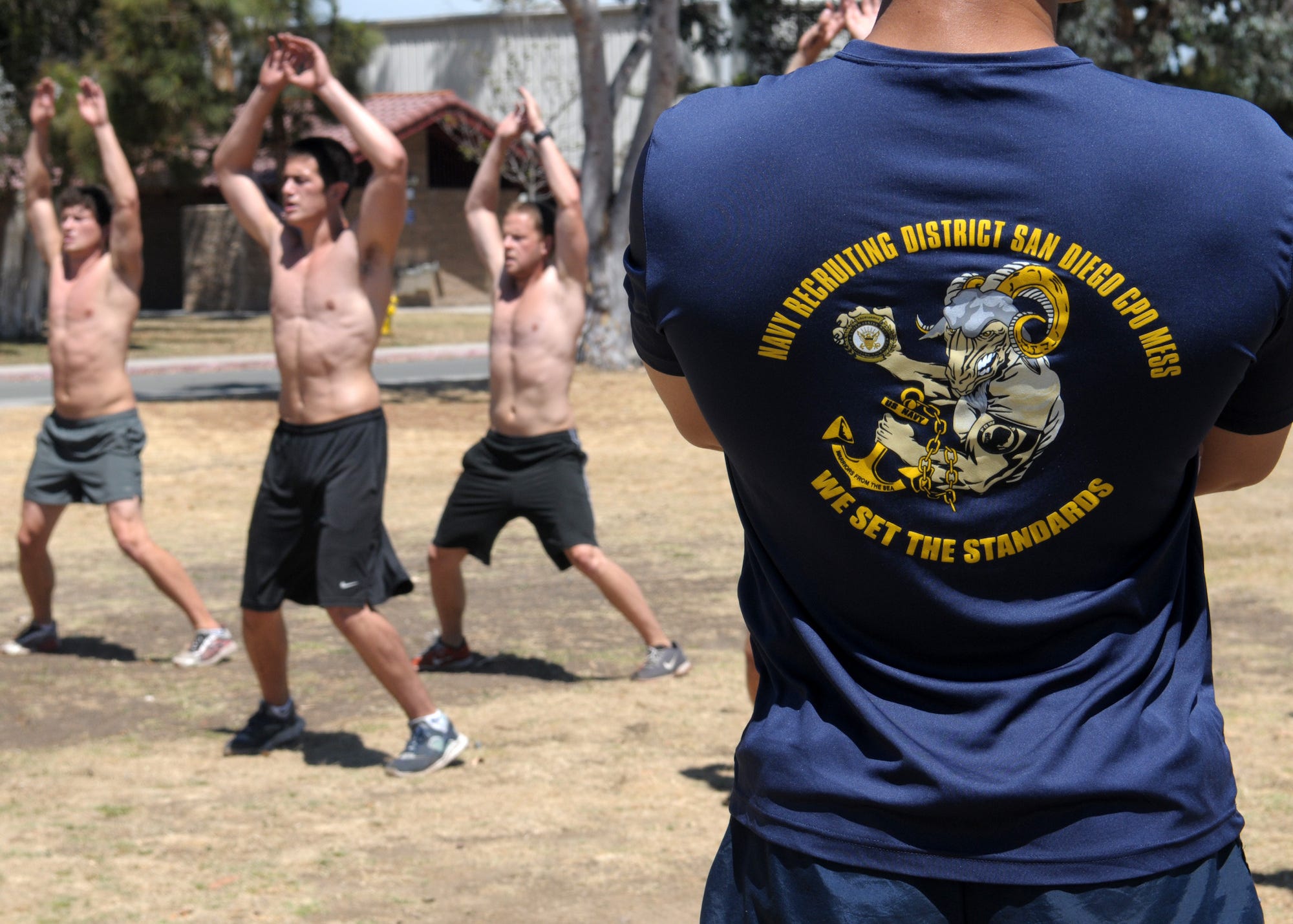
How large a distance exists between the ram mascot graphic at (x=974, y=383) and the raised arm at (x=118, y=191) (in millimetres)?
5645

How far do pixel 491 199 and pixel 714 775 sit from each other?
112 inches

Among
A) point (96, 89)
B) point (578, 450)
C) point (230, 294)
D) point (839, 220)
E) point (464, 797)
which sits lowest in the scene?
point (230, 294)

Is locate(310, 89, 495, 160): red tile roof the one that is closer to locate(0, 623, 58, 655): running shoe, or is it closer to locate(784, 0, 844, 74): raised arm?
locate(0, 623, 58, 655): running shoe

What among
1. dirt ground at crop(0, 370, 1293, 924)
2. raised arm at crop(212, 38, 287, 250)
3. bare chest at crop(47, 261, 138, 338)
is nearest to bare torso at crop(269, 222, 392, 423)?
raised arm at crop(212, 38, 287, 250)

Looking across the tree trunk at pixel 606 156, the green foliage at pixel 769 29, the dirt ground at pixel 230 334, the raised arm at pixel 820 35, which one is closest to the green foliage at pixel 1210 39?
the green foliage at pixel 769 29

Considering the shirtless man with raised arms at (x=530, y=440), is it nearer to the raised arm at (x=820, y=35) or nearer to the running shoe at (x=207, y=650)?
the running shoe at (x=207, y=650)

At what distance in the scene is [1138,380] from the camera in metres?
1.56

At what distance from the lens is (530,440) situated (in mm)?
7012

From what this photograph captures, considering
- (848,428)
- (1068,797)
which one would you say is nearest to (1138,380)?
(848,428)

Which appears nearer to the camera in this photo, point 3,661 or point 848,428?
point 848,428

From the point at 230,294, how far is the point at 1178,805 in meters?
39.1

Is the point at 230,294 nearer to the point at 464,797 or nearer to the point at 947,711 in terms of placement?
the point at 464,797

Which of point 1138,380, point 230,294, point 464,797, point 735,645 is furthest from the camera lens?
point 230,294

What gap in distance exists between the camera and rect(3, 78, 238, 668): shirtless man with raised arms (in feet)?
23.8
